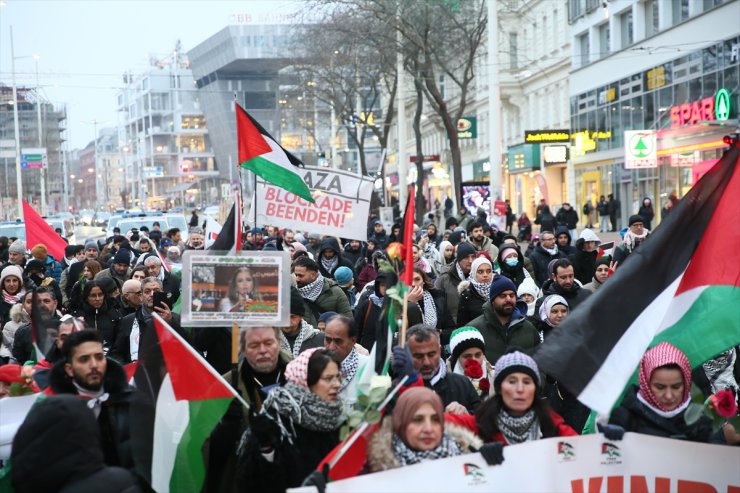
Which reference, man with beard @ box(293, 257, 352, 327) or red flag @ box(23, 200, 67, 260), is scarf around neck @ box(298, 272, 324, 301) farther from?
red flag @ box(23, 200, 67, 260)

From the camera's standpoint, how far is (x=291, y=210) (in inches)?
324

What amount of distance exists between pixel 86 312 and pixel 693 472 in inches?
250

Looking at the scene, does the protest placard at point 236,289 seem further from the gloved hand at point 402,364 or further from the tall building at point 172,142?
the tall building at point 172,142

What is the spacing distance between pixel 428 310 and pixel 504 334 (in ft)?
4.82

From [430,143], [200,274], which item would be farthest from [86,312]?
[430,143]

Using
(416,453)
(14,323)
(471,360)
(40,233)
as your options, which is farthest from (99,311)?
(40,233)

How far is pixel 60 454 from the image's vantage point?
4352mm

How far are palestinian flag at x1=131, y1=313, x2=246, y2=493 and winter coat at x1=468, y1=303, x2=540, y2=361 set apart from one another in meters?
3.22

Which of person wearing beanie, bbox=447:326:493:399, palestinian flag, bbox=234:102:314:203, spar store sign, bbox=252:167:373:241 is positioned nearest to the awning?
palestinian flag, bbox=234:102:314:203

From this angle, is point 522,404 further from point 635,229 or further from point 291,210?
point 635,229

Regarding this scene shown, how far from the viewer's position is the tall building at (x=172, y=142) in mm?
166000

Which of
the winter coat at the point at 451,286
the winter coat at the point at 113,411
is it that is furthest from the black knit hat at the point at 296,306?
the winter coat at the point at 113,411

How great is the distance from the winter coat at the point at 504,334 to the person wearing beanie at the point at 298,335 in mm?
1243

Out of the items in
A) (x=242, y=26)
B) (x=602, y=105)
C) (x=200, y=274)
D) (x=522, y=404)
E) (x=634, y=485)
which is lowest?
(x=634, y=485)
